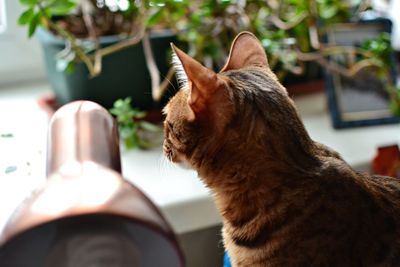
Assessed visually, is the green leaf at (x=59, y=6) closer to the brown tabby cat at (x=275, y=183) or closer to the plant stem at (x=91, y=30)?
the plant stem at (x=91, y=30)

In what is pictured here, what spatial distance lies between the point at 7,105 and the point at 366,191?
0.83m

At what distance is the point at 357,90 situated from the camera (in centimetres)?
120

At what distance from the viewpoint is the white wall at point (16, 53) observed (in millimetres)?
1159

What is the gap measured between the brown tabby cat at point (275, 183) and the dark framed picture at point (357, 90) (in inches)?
19.1

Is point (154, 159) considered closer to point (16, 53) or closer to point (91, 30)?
point (91, 30)

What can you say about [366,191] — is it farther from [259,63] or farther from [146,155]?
[146,155]

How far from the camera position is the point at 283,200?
0.66 metres

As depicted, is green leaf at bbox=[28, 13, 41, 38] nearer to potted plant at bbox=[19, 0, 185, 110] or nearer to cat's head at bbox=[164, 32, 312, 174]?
potted plant at bbox=[19, 0, 185, 110]

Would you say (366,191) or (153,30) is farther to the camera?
(153,30)

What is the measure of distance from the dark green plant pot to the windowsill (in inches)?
3.9

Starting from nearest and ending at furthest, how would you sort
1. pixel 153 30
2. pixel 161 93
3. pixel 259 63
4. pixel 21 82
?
pixel 259 63, pixel 161 93, pixel 153 30, pixel 21 82

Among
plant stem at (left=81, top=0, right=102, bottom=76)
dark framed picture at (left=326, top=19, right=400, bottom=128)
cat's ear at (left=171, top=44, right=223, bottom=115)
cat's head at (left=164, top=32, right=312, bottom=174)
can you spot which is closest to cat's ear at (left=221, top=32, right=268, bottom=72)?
cat's head at (left=164, top=32, right=312, bottom=174)

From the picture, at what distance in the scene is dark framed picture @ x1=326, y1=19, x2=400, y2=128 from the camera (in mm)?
1164

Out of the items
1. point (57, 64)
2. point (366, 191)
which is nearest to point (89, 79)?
point (57, 64)
